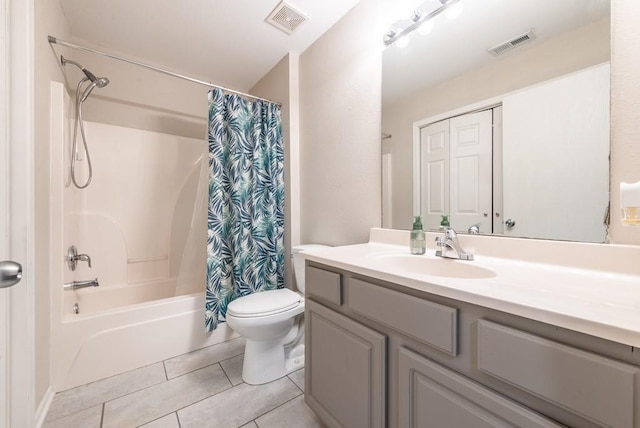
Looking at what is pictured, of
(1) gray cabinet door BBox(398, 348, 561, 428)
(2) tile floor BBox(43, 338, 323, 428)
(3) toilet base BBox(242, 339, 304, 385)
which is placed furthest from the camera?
(3) toilet base BBox(242, 339, 304, 385)

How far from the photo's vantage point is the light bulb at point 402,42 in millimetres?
1329

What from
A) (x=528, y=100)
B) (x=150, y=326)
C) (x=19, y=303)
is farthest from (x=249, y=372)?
(x=528, y=100)

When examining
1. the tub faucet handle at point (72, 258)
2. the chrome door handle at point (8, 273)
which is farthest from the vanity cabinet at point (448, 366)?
the tub faucet handle at point (72, 258)

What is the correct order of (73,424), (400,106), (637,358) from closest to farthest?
(637,358) → (73,424) → (400,106)

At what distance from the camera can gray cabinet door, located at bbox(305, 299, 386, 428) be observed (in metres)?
0.84

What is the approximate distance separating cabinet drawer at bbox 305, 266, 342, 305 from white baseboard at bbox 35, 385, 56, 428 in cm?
134

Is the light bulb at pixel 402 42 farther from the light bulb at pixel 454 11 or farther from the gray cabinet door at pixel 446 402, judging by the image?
the gray cabinet door at pixel 446 402

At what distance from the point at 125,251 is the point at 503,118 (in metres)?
2.77

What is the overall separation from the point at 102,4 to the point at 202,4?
63cm

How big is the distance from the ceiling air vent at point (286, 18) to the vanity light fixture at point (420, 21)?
66 cm

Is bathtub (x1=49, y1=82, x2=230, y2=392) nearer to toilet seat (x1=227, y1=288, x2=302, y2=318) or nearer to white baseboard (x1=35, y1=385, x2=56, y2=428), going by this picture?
white baseboard (x1=35, y1=385, x2=56, y2=428)

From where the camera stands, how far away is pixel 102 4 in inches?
61.7

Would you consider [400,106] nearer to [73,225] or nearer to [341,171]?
[341,171]

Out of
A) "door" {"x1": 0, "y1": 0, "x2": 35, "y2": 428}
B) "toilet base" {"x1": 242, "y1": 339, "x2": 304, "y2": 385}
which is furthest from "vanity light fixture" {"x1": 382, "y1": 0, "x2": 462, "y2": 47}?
"toilet base" {"x1": 242, "y1": 339, "x2": 304, "y2": 385}
